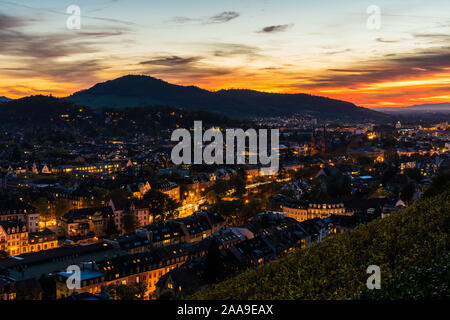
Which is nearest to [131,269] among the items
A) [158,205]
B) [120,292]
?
[120,292]

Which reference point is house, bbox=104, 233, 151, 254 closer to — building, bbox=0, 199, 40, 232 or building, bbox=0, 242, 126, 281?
building, bbox=0, 242, 126, 281

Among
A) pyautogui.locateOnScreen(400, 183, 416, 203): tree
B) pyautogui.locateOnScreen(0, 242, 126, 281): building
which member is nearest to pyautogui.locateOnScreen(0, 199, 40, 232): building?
pyautogui.locateOnScreen(0, 242, 126, 281): building

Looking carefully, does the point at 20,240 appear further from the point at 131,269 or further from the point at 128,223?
the point at 131,269

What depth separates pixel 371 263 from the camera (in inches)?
509

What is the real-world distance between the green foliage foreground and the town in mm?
6491

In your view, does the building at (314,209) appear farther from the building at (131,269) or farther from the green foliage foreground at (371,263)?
the green foliage foreground at (371,263)

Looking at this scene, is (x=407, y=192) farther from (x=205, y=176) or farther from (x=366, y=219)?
(x=205, y=176)

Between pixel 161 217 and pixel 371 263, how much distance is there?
3019cm

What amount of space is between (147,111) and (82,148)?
2655 inches

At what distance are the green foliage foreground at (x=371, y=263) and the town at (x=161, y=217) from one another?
256 inches

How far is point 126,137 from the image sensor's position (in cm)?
12838

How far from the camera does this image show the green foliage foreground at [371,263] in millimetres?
10555
